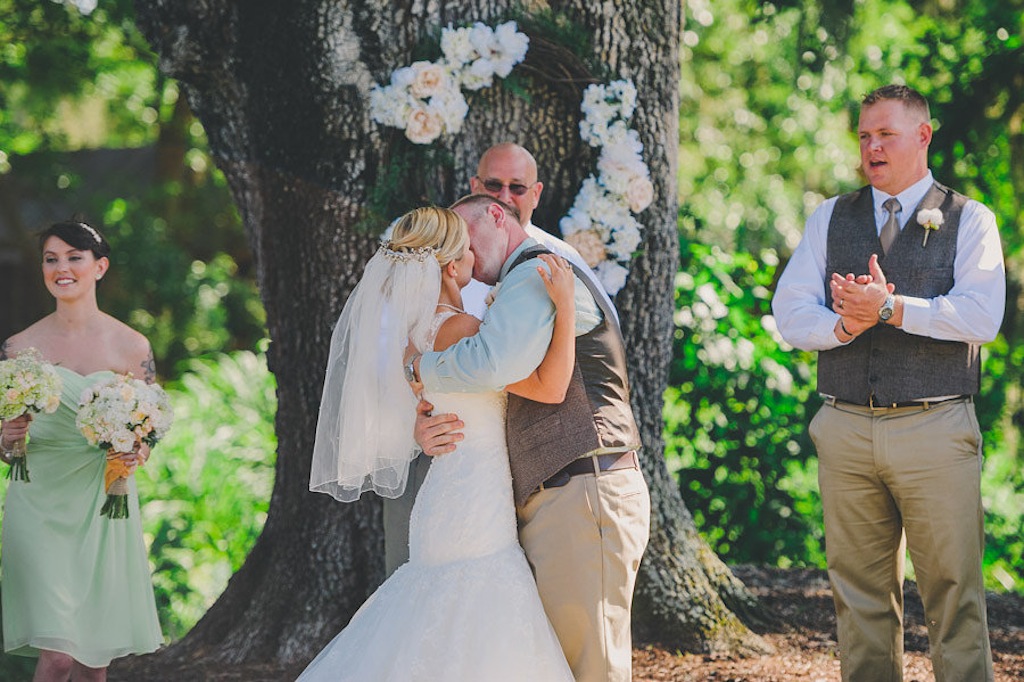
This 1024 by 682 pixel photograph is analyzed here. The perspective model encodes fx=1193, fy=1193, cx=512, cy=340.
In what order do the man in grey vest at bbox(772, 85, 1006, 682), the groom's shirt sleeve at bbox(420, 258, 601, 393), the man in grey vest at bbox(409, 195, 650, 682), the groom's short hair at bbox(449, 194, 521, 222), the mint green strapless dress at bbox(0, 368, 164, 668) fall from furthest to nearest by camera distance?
the mint green strapless dress at bbox(0, 368, 164, 668) → the man in grey vest at bbox(772, 85, 1006, 682) → the groom's short hair at bbox(449, 194, 521, 222) → the man in grey vest at bbox(409, 195, 650, 682) → the groom's shirt sleeve at bbox(420, 258, 601, 393)

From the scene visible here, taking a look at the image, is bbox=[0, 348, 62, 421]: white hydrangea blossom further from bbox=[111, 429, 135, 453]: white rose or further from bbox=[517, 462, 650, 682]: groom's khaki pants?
bbox=[517, 462, 650, 682]: groom's khaki pants

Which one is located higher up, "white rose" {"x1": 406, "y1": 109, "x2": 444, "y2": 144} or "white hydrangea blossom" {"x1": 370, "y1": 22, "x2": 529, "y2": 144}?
"white hydrangea blossom" {"x1": 370, "y1": 22, "x2": 529, "y2": 144}

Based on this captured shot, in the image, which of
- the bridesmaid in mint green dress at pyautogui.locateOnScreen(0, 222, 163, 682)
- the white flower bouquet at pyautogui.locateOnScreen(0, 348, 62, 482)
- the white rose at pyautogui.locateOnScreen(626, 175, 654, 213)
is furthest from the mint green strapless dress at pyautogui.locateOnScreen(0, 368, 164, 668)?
the white rose at pyautogui.locateOnScreen(626, 175, 654, 213)

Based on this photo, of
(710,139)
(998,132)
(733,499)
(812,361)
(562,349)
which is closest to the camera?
(562,349)

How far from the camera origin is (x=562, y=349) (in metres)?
3.25

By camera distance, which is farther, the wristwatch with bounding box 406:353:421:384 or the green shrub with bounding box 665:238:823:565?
the green shrub with bounding box 665:238:823:565

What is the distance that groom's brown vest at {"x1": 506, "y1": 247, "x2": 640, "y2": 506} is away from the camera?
11.0 ft

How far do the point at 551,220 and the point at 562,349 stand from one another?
188cm

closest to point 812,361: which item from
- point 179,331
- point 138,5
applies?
point 138,5

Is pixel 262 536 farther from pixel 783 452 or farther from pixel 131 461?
pixel 783 452

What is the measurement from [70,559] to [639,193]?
262cm

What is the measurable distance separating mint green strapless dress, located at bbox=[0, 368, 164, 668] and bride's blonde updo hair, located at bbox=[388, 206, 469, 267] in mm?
1509

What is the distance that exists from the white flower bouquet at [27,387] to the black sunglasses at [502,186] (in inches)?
66.0

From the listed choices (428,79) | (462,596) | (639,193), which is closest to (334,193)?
(428,79)
